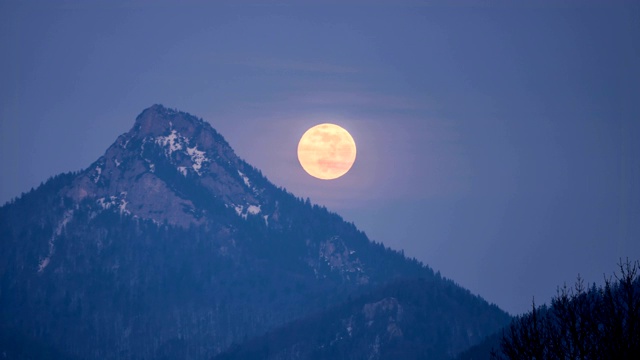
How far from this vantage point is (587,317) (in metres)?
69.9

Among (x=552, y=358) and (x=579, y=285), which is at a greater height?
(x=579, y=285)

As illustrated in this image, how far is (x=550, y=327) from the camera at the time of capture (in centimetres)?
7162

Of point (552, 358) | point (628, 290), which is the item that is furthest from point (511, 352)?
point (628, 290)

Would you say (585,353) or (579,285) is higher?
(579,285)

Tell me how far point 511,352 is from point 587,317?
4.60m

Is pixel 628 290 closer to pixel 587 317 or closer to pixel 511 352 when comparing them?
pixel 587 317

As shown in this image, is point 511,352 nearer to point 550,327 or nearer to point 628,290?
point 550,327

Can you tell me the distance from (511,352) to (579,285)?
17.6 feet

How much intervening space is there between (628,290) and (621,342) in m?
3.70

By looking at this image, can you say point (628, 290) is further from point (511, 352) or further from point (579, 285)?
point (511, 352)

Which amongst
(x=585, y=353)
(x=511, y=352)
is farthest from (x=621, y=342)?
(x=511, y=352)

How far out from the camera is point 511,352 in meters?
70.6

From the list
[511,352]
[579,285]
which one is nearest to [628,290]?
[579,285]

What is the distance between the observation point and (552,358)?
69188 millimetres
